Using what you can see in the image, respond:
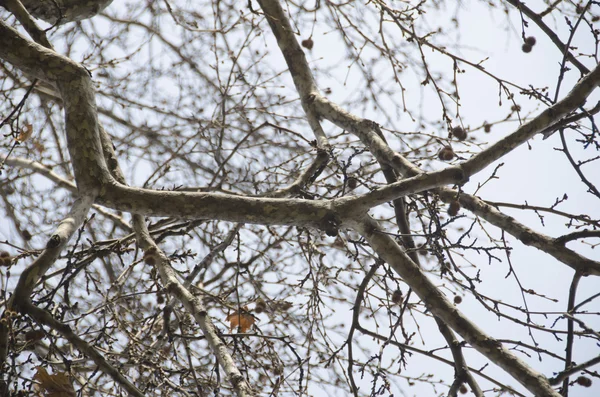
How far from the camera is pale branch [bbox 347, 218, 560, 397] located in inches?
85.5

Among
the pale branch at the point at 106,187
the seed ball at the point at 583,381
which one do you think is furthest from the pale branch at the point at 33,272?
the seed ball at the point at 583,381

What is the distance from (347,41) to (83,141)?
261 centimetres

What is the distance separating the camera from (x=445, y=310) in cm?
235

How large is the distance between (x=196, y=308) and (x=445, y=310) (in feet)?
3.77

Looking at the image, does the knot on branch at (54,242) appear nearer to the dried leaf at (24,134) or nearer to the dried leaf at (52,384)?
the dried leaf at (52,384)

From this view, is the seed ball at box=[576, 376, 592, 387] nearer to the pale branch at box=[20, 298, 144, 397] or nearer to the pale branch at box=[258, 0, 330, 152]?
the pale branch at box=[20, 298, 144, 397]

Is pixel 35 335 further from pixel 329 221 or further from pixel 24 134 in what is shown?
pixel 24 134

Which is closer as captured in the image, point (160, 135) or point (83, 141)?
point (83, 141)

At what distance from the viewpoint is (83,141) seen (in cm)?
212

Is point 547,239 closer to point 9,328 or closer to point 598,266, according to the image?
point 598,266

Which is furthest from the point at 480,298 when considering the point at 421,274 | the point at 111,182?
the point at 111,182

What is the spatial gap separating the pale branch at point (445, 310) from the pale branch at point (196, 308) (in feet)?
2.58

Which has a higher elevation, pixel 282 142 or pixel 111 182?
pixel 282 142

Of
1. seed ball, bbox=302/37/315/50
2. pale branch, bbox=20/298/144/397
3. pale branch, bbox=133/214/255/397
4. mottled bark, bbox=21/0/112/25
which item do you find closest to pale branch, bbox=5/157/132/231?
pale branch, bbox=133/214/255/397
